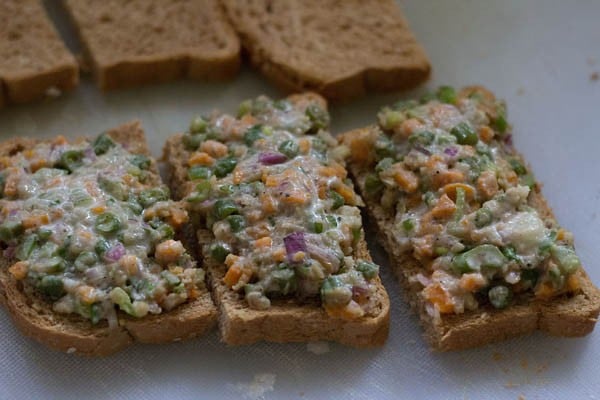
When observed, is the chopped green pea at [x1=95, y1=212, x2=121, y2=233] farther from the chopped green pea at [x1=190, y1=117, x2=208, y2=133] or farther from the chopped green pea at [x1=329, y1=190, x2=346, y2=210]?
the chopped green pea at [x1=329, y1=190, x2=346, y2=210]

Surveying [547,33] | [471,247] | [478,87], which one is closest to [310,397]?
[471,247]

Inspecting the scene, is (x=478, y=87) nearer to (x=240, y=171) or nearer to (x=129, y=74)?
(x=240, y=171)

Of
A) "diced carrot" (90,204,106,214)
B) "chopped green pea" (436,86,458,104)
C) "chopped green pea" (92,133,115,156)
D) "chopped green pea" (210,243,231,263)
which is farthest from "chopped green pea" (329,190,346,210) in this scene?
"chopped green pea" (92,133,115,156)

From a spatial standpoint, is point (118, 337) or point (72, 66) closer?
point (118, 337)

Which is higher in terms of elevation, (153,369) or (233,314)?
(233,314)

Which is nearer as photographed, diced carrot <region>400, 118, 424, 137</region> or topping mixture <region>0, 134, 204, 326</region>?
topping mixture <region>0, 134, 204, 326</region>
